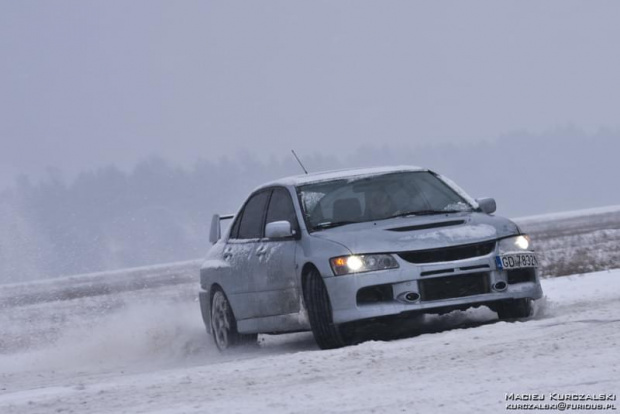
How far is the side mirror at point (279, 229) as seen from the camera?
10359 millimetres

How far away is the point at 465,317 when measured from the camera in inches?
456

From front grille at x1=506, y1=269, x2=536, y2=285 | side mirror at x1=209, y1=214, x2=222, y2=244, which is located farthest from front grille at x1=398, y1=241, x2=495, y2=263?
side mirror at x1=209, y1=214, x2=222, y2=244

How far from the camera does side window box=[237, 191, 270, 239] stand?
38.1 ft

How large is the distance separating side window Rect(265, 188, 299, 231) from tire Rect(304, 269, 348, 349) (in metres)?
0.75

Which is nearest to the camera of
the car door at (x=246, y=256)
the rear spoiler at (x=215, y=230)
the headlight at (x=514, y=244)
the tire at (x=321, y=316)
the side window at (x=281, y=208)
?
the tire at (x=321, y=316)

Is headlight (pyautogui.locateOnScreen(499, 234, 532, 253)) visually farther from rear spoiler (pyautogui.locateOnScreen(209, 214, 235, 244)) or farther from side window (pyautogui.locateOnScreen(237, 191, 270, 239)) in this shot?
rear spoiler (pyautogui.locateOnScreen(209, 214, 235, 244))

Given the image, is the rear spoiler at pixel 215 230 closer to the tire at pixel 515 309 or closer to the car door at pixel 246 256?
the car door at pixel 246 256

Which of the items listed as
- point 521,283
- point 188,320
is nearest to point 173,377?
point 521,283

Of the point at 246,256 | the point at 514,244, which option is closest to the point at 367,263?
the point at 514,244

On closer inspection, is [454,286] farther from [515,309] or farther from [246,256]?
[246,256]

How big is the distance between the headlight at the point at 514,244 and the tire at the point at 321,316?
4.62ft

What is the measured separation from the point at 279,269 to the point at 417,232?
1.35m

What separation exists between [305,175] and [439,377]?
Answer: 454cm

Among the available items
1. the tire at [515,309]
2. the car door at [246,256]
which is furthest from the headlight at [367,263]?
the car door at [246,256]
